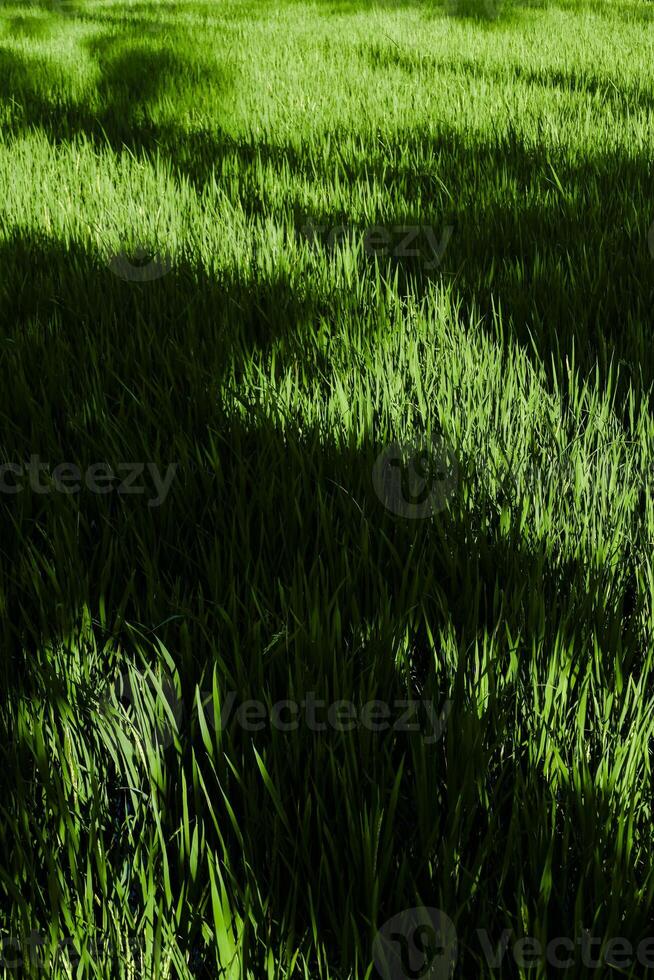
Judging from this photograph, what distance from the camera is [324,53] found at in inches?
178

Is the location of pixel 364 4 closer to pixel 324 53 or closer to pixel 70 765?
pixel 324 53

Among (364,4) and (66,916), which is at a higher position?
(364,4)

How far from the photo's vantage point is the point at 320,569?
2.92ft

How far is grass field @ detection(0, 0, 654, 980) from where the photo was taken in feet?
2.02

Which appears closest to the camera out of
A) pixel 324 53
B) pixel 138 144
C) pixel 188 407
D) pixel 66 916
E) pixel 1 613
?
pixel 66 916

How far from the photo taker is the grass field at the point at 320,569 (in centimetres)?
62

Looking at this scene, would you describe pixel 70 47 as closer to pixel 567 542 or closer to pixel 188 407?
pixel 188 407

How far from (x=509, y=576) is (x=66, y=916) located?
0.58 m

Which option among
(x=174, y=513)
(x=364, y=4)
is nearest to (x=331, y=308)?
(x=174, y=513)

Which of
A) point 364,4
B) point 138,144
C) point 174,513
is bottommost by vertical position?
A: point 174,513

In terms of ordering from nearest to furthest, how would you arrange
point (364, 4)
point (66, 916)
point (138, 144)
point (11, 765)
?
point (66, 916)
point (11, 765)
point (138, 144)
point (364, 4)

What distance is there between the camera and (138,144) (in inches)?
119

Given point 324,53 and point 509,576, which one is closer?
point 509,576

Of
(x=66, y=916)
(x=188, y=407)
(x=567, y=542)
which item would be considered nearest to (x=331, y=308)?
(x=188, y=407)
